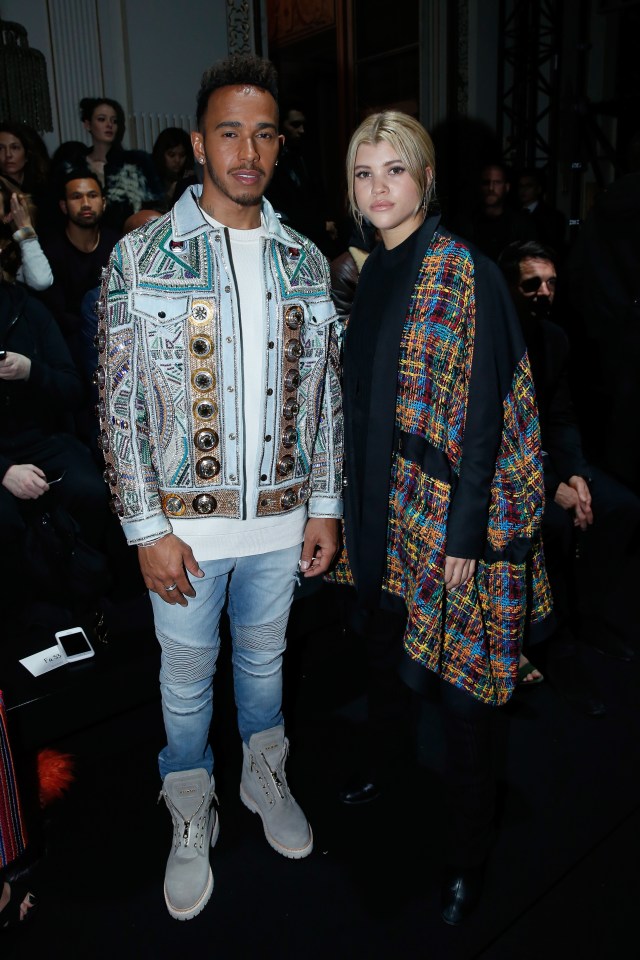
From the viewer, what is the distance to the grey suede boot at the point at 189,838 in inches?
68.5

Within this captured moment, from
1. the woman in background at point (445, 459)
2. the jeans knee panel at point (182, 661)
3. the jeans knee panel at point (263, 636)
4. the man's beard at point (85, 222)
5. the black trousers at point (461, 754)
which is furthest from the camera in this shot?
the man's beard at point (85, 222)

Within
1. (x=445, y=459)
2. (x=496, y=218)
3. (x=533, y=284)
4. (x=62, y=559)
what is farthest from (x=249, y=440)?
(x=496, y=218)

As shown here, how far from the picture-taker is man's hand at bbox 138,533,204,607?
61.9 inches

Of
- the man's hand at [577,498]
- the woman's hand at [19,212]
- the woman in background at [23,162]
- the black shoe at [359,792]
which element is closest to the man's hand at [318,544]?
the black shoe at [359,792]

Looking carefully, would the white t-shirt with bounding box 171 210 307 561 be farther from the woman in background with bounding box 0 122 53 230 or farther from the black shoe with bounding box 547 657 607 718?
the woman in background with bounding box 0 122 53 230

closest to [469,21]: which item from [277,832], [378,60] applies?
[378,60]

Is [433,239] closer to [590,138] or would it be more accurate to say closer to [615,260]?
[615,260]

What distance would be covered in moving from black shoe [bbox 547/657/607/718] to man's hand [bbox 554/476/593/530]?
0.54 m

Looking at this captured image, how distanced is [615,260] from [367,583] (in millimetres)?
2892

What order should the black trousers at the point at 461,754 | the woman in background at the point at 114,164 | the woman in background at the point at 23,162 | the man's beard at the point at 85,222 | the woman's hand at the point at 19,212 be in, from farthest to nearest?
the woman in background at the point at 114,164 → the woman in background at the point at 23,162 → the man's beard at the point at 85,222 → the woman's hand at the point at 19,212 → the black trousers at the point at 461,754

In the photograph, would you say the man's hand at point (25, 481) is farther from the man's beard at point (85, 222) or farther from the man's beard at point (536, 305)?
the man's beard at point (536, 305)

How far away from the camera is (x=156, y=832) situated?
199 cm

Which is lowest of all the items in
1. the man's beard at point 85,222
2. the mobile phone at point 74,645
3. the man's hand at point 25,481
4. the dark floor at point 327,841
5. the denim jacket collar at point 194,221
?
the dark floor at point 327,841

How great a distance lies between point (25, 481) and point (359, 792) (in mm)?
1495
